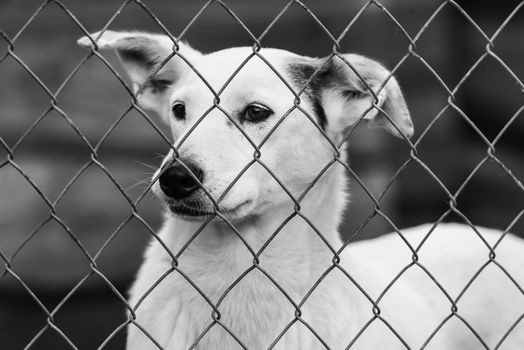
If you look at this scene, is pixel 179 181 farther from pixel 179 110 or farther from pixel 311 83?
pixel 311 83

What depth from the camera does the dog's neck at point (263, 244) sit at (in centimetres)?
271

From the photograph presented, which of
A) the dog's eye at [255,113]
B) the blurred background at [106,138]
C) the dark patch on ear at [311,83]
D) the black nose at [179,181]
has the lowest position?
the blurred background at [106,138]

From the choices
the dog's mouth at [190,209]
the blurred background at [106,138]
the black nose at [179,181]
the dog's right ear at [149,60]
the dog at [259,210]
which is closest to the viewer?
the black nose at [179,181]

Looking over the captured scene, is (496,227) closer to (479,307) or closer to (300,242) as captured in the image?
(479,307)

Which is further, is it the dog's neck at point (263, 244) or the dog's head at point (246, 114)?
the dog's neck at point (263, 244)

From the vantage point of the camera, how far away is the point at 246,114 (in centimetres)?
269

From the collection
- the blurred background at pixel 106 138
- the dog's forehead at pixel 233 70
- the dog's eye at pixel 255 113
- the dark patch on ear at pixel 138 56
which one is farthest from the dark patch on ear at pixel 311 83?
the blurred background at pixel 106 138

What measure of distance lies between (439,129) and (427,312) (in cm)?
299

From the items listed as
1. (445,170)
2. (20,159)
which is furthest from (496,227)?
(20,159)

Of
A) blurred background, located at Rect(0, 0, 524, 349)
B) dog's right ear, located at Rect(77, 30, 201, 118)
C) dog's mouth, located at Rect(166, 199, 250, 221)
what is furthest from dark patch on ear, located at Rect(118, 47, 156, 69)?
blurred background, located at Rect(0, 0, 524, 349)

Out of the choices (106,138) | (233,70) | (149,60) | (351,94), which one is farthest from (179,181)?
(106,138)

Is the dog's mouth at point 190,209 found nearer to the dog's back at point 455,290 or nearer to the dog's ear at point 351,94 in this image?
the dog's ear at point 351,94

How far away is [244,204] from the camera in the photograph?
2.59 metres

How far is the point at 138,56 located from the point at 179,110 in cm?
25
